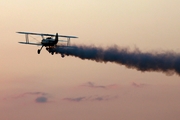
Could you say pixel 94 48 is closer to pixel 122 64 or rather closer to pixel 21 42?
pixel 122 64

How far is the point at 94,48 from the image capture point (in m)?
155

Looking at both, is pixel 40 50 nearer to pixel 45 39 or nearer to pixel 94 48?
pixel 45 39

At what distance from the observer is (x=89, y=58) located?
15300cm

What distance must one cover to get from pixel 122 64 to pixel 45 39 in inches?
865

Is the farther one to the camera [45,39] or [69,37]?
[69,37]

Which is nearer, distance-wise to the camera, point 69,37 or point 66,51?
point 66,51

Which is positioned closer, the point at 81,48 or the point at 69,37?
the point at 81,48

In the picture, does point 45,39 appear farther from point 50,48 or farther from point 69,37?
point 69,37

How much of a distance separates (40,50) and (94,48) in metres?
15.8

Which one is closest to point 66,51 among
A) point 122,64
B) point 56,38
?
point 56,38

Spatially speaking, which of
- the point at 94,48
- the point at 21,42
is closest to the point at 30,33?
the point at 21,42

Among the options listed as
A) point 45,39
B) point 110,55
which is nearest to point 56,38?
point 45,39

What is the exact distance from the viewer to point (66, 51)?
153 metres

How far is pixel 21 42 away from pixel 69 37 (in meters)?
19.7
